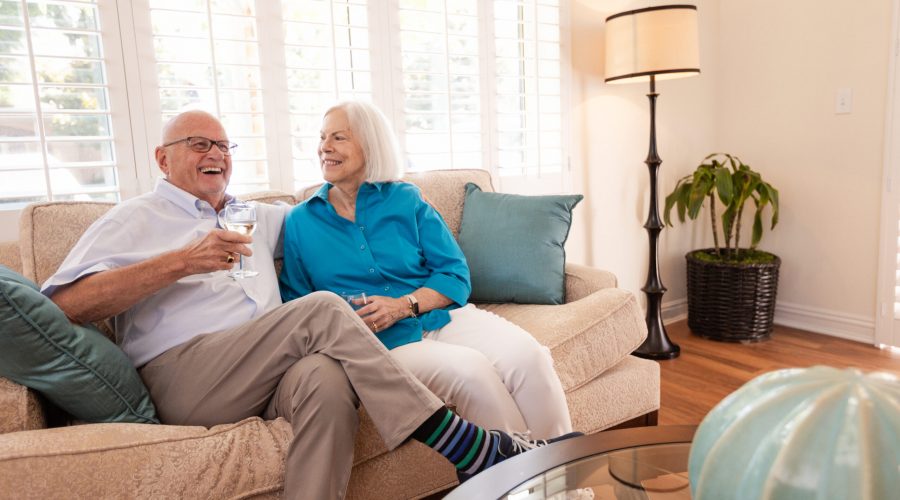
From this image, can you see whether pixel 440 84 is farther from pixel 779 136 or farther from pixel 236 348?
pixel 779 136

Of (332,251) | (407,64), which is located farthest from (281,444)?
(407,64)

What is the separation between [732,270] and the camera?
2.96 metres

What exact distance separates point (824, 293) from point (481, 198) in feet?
6.32

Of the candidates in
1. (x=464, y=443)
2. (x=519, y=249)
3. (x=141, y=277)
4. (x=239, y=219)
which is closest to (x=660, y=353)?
(x=519, y=249)

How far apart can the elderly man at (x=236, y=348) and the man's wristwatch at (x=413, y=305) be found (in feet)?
1.14

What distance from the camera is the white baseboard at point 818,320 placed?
2.99 meters

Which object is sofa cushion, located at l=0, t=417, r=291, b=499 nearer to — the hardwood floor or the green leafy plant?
the hardwood floor

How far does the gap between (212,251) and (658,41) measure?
6.57 feet

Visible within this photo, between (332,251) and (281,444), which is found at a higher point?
(332,251)

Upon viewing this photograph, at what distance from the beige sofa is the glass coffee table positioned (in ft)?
1.75

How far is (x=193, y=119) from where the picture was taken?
1713 millimetres

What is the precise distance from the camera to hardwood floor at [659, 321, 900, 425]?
243 cm

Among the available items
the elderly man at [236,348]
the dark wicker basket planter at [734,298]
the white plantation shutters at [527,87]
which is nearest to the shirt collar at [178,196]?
the elderly man at [236,348]

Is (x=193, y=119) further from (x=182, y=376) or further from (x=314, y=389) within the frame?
(x=314, y=389)
